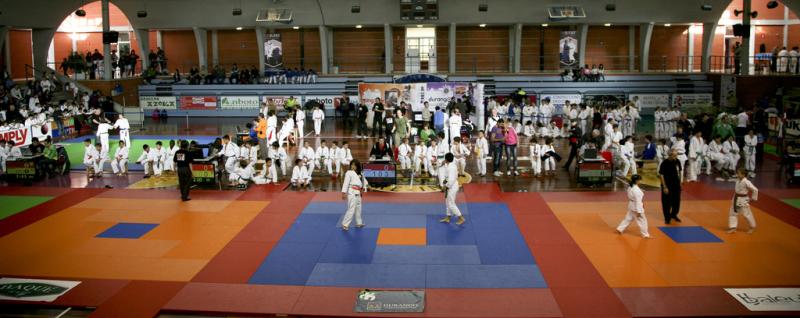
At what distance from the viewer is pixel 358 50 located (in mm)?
45531

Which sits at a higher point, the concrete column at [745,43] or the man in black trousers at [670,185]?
the concrete column at [745,43]

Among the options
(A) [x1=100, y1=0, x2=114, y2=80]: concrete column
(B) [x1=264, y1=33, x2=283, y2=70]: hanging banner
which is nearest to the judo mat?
(A) [x1=100, y1=0, x2=114, y2=80]: concrete column

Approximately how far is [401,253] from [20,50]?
39.2 metres

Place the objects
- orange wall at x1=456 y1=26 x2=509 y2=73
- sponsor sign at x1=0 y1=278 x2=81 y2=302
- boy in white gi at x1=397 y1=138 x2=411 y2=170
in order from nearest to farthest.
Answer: sponsor sign at x1=0 y1=278 x2=81 y2=302 < boy in white gi at x1=397 y1=138 x2=411 y2=170 < orange wall at x1=456 y1=26 x2=509 y2=73

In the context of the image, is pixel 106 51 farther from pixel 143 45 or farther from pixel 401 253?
pixel 401 253

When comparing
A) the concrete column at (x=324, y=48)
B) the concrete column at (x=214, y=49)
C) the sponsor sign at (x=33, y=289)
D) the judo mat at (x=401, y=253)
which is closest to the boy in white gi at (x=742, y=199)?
the judo mat at (x=401, y=253)

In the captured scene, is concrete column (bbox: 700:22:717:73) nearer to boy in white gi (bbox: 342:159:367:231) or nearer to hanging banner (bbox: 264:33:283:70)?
hanging banner (bbox: 264:33:283:70)

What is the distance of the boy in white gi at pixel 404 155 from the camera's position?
69.5 feet

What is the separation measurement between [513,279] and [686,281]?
120 inches

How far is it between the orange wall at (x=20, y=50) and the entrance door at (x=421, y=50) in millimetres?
24901

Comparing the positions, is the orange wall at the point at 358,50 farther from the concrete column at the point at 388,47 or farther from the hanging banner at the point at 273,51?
the hanging banner at the point at 273,51

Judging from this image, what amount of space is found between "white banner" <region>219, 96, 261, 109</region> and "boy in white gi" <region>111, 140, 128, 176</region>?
59.6 ft

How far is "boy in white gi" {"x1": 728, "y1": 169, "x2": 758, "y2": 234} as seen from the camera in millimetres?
14133

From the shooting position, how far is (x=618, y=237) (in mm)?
14320
